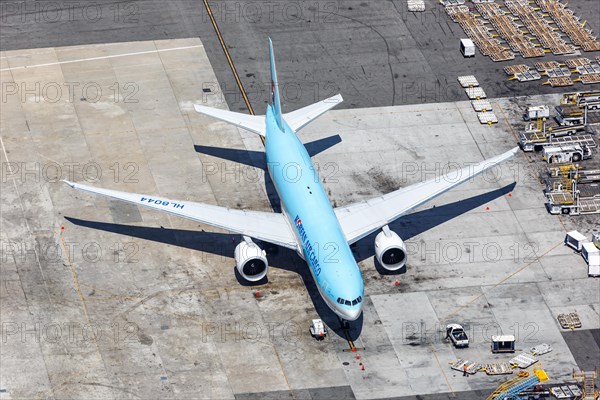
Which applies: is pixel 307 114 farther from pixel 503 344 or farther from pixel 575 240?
pixel 503 344

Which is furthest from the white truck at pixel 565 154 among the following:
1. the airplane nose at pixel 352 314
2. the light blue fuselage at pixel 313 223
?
the airplane nose at pixel 352 314

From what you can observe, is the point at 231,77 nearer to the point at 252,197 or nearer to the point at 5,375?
the point at 252,197

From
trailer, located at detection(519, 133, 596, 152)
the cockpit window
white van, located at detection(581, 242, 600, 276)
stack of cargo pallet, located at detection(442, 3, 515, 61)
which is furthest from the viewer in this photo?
stack of cargo pallet, located at detection(442, 3, 515, 61)

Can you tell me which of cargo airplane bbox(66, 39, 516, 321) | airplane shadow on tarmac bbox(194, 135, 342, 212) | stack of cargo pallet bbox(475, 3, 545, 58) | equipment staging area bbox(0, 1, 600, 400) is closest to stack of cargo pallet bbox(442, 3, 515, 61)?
stack of cargo pallet bbox(475, 3, 545, 58)

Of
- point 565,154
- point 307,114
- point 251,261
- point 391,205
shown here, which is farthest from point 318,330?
point 565,154

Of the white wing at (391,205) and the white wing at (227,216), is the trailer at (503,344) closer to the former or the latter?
the white wing at (391,205)

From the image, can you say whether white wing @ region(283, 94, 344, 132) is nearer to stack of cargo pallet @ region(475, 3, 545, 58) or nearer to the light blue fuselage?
the light blue fuselage
